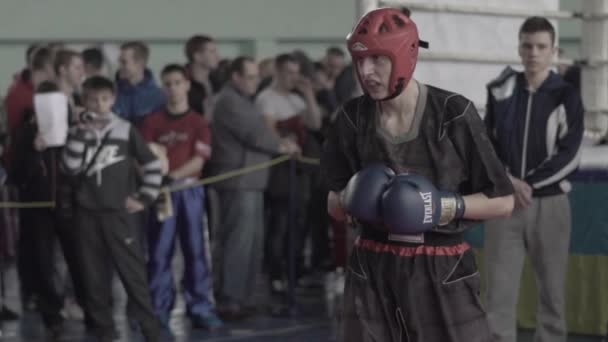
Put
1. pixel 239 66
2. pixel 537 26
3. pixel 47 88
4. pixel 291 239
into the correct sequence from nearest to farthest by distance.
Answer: pixel 537 26, pixel 47 88, pixel 239 66, pixel 291 239

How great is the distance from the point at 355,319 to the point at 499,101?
2.78 m

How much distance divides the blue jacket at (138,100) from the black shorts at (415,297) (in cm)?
515

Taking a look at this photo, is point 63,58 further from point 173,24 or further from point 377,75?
point 173,24

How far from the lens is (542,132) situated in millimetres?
6777

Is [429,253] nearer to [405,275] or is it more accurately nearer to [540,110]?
[405,275]

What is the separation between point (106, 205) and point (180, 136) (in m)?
1.19

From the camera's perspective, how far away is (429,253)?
14.2 ft

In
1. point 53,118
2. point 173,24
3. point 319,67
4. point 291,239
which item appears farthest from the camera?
point 173,24

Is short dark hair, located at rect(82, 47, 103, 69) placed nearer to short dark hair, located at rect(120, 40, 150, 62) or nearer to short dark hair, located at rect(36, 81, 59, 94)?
short dark hair, located at rect(120, 40, 150, 62)

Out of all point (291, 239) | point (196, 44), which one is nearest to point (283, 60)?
point (196, 44)

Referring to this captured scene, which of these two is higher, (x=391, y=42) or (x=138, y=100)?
(x=391, y=42)

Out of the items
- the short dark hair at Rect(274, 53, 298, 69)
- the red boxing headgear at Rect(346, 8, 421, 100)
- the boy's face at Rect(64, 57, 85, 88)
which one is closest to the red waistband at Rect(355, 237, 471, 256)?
the red boxing headgear at Rect(346, 8, 421, 100)

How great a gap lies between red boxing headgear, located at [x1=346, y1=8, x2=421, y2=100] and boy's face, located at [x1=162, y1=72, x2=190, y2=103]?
4.41m

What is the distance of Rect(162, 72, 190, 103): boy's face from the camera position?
8.60 m
